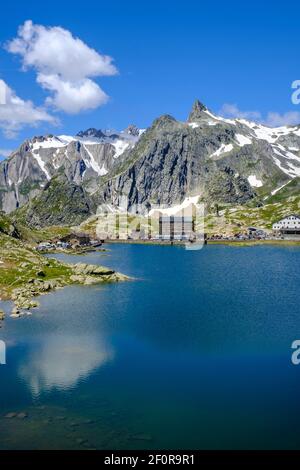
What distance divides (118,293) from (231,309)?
27304 mm

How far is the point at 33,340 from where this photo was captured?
226 ft

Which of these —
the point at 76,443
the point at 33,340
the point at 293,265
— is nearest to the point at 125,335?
the point at 33,340

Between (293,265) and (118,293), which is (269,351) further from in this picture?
(293,265)

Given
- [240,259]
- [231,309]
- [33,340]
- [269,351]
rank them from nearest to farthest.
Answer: [269,351]
[33,340]
[231,309]
[240,259]

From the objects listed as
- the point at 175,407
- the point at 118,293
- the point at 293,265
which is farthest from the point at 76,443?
the point at 293,265

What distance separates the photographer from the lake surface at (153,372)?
4194cm

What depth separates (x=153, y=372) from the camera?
56281 mm

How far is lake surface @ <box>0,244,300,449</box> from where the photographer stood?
4194 centimetres
